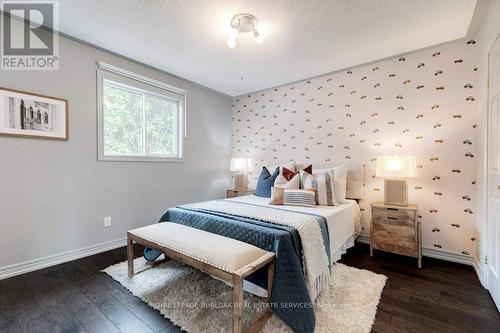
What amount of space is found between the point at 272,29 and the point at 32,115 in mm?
2541

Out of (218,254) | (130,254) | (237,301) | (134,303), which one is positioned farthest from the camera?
(130,254)

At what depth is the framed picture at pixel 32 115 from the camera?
Result: 6.89ft

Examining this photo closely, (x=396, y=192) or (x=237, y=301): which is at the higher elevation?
(x=396, y=192)

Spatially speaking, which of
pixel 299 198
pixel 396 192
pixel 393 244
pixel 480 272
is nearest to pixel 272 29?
pixel 299 198

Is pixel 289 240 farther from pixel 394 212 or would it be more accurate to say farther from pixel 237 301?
pixel 394 212

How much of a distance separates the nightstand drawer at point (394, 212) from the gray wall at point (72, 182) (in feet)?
9.18

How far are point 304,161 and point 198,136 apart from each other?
72.6 inches

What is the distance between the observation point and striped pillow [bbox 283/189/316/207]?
2553 mm

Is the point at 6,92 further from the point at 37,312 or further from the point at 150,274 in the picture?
the point at 150,274

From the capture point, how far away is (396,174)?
8.21 ft

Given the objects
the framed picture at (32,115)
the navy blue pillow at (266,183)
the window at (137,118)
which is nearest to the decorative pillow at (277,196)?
the navy blue pillow at (266,183)

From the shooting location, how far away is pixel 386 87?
2926mm

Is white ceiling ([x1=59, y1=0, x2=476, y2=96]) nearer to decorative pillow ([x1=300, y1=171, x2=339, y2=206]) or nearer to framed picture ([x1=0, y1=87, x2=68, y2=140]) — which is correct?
framed picture ([x1=0, y1=87, x2=68, y2=140])

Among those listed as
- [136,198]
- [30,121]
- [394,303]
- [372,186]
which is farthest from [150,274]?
[372,186]
